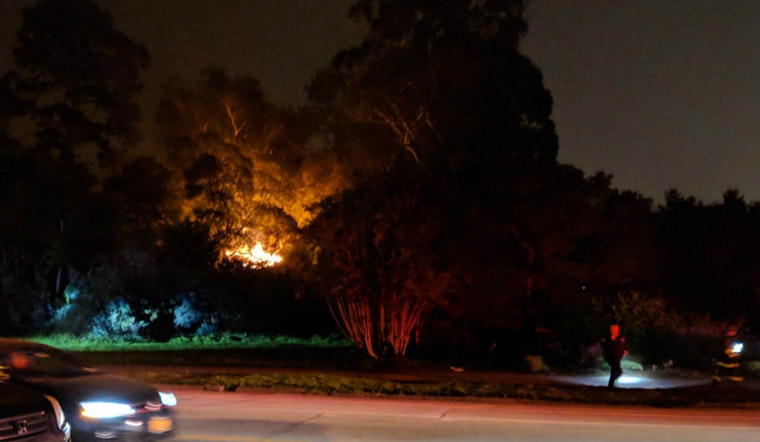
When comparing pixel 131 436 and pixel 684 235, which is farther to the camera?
pixel 684 235

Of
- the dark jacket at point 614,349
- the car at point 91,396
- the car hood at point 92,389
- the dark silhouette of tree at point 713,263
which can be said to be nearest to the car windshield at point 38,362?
the car at point 91,396

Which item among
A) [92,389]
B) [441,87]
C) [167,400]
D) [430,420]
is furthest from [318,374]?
[441,87]

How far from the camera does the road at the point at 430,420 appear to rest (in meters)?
11.7

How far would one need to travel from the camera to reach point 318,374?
1962 cm

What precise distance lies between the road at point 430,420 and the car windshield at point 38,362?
5.66ft

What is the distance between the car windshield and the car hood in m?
0.24

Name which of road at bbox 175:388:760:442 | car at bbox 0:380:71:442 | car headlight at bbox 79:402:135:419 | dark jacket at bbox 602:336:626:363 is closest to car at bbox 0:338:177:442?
car headlight at bbox 79:402:135:419

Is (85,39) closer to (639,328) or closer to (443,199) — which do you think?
(443,199)

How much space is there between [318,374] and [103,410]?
10.9 m

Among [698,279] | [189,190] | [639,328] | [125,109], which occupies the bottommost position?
[639,328]

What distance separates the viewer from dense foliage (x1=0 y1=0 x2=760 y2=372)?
80.4 feet

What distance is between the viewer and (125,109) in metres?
45.6

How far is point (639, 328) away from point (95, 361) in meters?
15.4

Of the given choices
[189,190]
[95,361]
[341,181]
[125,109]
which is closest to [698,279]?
[341,181]
